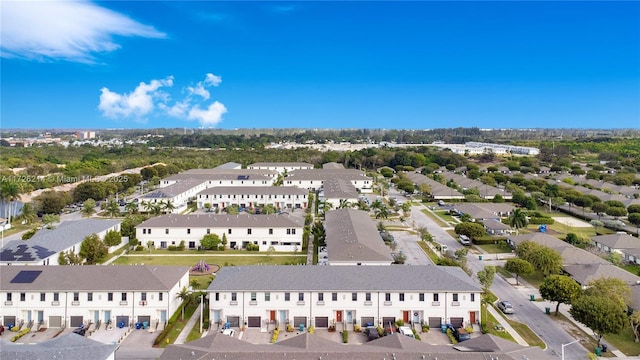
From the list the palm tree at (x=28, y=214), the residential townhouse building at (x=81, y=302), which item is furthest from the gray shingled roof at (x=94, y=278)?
the palm tree at (x=28, y=214)

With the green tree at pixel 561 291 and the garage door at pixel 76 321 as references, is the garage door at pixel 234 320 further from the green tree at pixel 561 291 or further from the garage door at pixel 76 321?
the green tree at pixel 561 291

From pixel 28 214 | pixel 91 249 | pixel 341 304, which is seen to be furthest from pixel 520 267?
pixel 28 214

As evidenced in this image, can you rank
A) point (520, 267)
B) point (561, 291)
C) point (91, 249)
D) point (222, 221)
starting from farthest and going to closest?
point (222, 221) → point (91, 249) → point (520, 267) → point (561, 291)

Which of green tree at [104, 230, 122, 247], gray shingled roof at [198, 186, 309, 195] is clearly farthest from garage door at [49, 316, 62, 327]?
gray shingled roof at [198, 186, 309, 195]

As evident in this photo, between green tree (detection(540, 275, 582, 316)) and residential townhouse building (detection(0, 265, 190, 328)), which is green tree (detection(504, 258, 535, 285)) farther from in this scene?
residential townhouse building (detection(0, 265, 190, 328))

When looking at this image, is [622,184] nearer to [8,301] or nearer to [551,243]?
[551,243]

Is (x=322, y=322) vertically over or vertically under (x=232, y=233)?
under

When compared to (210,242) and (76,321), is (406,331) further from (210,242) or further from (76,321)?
(210,242)

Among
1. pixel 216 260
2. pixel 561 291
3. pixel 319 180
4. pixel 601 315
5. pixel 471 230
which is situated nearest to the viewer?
pixel 601 315
